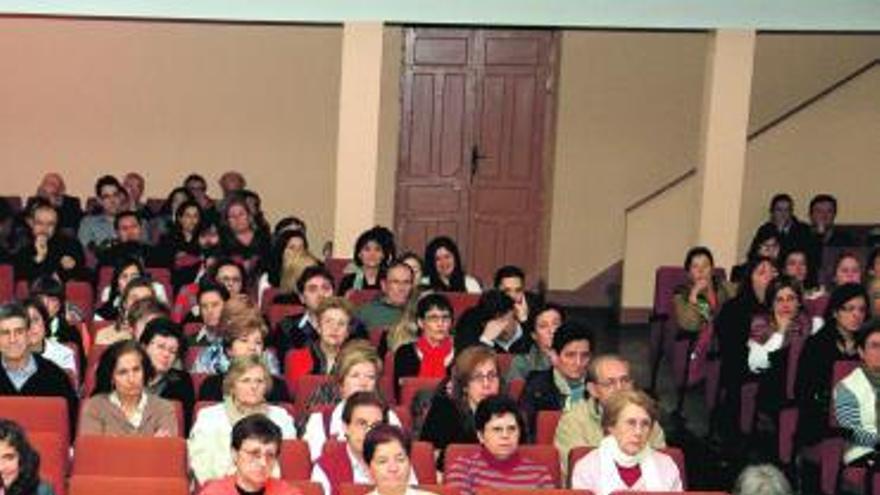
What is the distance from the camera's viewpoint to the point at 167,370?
7.93 meters

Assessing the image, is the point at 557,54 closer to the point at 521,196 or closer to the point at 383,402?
the point at 521,196

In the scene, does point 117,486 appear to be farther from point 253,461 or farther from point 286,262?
point 286,262

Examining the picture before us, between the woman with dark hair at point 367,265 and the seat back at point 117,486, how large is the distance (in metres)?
4.27

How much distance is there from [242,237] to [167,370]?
3.46m

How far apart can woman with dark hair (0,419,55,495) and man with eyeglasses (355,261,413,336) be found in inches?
147

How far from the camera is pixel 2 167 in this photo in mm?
14203

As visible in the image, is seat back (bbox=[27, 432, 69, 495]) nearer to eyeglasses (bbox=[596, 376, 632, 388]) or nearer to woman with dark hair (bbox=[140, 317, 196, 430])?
woman with dark hair (bbox=[140, 317, 196, 430])

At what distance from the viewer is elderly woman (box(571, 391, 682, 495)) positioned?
6977 mm

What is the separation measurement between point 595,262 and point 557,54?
1724 mm

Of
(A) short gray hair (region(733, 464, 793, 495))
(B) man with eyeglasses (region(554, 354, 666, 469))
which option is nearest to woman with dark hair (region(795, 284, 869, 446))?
(B) man with eyeglasses (region(554, 354, 666, 469))

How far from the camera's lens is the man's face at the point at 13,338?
7746mm

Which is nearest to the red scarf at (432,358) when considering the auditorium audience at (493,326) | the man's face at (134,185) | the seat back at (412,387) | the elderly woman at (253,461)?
the auditorium audience at (493,326)

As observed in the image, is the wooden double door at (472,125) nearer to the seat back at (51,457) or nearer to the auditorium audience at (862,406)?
the auditorium audience at (862,406)

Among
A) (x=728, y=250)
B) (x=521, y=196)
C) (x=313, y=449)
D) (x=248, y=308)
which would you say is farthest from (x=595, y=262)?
(x=313, y=449)
